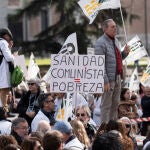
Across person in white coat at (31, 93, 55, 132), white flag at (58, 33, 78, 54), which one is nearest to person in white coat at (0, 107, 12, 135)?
person in white coat at (31, 93, 55, 132)

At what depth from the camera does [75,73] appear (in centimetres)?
1316

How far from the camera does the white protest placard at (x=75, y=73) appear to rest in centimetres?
1309

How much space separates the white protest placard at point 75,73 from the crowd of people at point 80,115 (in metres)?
0.21

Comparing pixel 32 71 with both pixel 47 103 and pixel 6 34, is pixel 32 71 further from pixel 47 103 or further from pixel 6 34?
pixel 47 103

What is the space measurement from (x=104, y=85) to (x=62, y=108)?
82cm

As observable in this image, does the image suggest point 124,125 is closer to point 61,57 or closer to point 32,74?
point 61,57

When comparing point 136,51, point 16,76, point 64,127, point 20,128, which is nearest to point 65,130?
point 64,127

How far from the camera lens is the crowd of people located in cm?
1061

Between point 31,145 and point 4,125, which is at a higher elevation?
point 4,125

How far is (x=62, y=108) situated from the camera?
13.9 meters

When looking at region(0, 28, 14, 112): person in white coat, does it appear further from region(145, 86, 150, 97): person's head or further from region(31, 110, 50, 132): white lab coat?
region(145, 86, 150, 97): person's head

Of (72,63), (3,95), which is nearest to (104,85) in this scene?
(72,63)

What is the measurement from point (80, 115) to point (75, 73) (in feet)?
2.17

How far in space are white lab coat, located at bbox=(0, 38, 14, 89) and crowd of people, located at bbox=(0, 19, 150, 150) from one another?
15 millimetres
